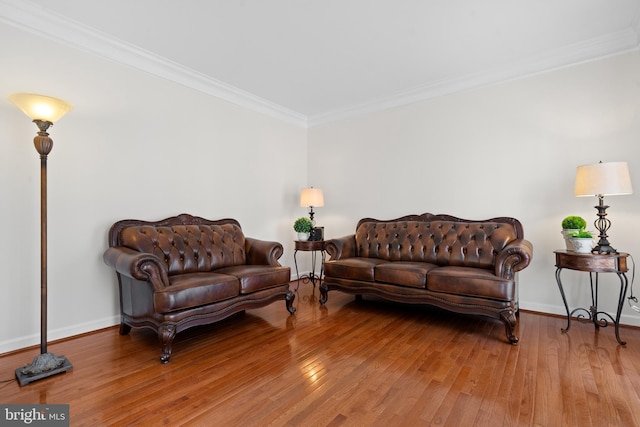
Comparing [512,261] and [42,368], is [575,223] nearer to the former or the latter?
[512,261]

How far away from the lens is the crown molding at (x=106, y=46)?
2.54 metres

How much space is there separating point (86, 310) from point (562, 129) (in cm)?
497

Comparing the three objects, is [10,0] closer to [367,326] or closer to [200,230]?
[200,230]

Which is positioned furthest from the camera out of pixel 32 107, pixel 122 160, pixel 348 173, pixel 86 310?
pixel 348 173

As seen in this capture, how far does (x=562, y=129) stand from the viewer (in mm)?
3314

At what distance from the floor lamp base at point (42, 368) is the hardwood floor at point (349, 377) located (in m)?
0.05

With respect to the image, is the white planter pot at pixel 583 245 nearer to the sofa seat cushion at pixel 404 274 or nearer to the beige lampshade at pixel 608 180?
the beige lampshade at pixel 608 180

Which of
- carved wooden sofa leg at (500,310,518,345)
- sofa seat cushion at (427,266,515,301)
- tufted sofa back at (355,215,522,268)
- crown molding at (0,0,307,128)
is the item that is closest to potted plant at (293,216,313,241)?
tufted sofa back at (355,215,522,268)

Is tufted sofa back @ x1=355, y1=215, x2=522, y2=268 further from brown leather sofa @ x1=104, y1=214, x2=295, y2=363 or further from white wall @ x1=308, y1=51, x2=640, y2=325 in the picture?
brown leather sofa @ x1=104, y1=214, x2=295, y2=363

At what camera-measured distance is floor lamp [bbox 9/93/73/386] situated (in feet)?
6.74

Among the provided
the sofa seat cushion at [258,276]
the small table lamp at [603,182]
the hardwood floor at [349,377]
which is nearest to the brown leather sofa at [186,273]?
the sofa seat cushion at [258,276]

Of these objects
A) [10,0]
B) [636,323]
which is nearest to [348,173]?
[636,323]

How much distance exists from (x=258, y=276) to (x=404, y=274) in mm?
1424

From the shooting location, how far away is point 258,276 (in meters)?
3.02
